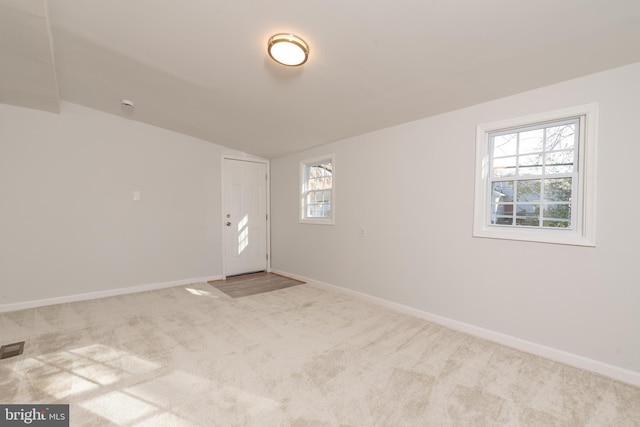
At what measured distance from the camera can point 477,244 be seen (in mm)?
2713

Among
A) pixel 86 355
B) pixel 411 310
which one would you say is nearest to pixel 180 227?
pixel 86 355

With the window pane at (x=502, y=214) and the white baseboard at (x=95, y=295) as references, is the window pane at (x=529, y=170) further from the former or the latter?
Result: the white baseboard at (x=95, y=295)

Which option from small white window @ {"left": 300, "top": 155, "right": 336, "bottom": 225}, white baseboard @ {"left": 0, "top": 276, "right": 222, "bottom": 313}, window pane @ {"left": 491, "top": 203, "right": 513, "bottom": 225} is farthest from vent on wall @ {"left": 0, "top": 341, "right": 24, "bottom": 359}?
window pane @ {"left": 491, "top": 203, "right": 513, "bottom": 225}

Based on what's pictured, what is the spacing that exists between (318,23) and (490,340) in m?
3.08

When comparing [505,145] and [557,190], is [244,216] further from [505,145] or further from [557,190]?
[557,190]

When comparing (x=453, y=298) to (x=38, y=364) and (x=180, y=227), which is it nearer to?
(x=38, y=364)

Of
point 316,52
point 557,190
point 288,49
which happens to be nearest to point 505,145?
point 557,190

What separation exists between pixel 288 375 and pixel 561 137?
2996 millimetres

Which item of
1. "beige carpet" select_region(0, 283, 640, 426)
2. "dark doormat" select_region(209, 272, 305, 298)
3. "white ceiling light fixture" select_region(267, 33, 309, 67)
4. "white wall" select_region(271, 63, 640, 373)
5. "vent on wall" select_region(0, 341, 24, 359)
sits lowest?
"dark doormat" select_region(209, 272, 305, 298)

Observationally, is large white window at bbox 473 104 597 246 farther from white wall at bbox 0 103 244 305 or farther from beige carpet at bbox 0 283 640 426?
white wall at bbox 0 103 244 305

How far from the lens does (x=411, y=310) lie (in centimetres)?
321

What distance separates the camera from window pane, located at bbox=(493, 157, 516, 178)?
260 cm

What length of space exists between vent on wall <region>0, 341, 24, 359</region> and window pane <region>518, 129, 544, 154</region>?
4781 mm

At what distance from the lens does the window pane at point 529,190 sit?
2.46 m
